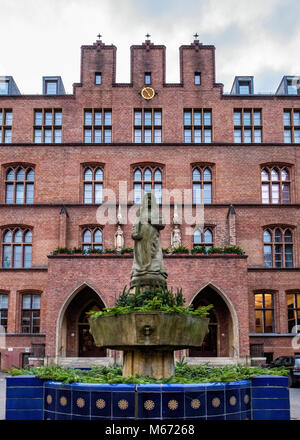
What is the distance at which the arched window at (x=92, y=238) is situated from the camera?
33.1 m

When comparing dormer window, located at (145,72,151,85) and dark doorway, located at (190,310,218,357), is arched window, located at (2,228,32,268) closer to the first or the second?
dark doorway, located at (190,310,218,357)

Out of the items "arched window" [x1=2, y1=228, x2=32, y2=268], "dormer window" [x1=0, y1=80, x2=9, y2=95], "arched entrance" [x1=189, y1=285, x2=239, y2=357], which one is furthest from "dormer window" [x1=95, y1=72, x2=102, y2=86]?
"arched entrance" [x1=189, y1=285, x2=239, y2=357]

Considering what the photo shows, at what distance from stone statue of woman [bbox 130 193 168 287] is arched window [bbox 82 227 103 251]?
21745mm

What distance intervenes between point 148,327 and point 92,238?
23.9m

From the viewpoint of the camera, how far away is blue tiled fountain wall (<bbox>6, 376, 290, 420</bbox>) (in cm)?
807

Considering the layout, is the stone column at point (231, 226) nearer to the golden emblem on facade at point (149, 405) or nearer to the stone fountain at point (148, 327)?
the stone fountain at point (148, 327)

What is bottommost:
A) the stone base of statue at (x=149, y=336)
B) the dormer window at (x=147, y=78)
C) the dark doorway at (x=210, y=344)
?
the dark doorway at (x=210, y=344)

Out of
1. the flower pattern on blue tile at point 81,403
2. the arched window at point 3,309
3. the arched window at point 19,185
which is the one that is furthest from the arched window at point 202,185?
the flower pattern on blue tile at point 81,403

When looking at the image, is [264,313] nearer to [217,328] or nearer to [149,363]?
[217,328]

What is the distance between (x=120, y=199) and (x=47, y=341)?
9892 mm

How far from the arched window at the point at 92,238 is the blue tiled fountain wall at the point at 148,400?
2370 cm

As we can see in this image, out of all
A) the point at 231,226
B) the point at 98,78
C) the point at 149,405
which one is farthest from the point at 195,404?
the point at 98,78
